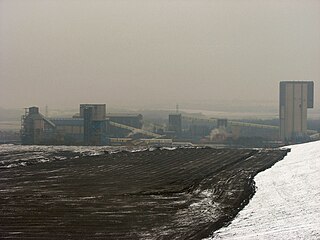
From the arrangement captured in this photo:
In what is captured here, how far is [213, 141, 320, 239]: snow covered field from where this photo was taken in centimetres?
1134

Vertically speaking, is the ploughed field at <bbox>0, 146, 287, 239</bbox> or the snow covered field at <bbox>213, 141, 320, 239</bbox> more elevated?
the snow covered field at <bbox>213, 141, 320, 239</bbox>

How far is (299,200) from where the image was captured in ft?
48.7

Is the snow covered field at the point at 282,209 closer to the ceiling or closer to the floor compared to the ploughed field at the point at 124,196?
closer to the ceiling

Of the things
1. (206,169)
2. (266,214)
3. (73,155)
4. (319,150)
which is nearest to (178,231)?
(266,214)

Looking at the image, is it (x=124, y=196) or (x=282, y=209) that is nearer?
(x=282, y=209)

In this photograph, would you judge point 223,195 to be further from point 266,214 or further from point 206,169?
point 206,169

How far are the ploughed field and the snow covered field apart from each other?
49 centimetres

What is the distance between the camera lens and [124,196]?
1692 centimetres

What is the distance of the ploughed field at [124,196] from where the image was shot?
12.2 m

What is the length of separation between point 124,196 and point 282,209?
5669mm

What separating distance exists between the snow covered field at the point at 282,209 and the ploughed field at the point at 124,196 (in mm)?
491

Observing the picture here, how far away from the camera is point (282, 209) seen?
13953 mm

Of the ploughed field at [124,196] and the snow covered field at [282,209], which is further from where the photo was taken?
the ploughed field at [124,196]

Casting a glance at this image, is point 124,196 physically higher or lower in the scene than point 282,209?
lower
